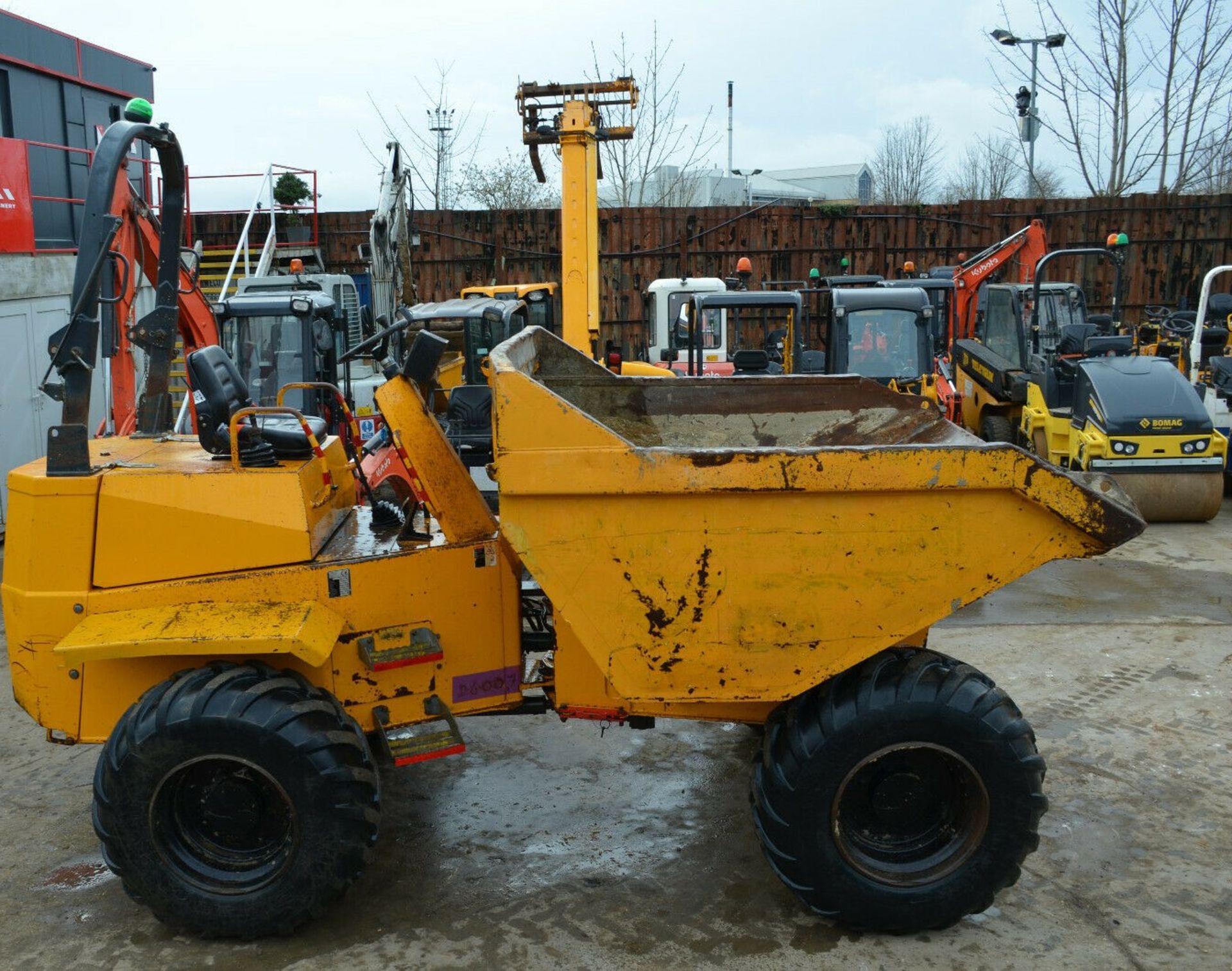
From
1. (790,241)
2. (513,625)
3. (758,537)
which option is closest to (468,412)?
(513,625)

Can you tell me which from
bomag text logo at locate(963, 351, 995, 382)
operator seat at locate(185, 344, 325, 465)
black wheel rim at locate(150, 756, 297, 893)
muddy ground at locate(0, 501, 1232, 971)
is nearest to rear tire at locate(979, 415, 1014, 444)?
bomag text logo at locate(963, 351, 995, 382)

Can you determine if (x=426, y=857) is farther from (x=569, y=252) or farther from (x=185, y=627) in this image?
(x=569, y=252)

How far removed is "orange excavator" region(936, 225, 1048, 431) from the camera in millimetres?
12578

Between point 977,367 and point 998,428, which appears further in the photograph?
point 977,367

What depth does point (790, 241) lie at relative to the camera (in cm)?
2039

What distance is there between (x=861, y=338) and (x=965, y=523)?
7.92 meters

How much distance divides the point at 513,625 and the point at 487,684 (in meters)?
0.25

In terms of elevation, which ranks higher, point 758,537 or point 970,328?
point 970,328

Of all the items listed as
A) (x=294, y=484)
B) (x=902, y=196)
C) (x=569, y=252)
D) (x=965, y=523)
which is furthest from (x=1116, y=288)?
(x=902, y=196)

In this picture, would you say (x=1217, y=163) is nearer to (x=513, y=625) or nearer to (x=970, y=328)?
(x=970, y=328)

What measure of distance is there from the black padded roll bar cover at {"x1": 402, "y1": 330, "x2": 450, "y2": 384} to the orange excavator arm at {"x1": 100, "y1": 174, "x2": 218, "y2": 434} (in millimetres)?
4243

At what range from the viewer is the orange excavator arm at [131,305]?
794 cm

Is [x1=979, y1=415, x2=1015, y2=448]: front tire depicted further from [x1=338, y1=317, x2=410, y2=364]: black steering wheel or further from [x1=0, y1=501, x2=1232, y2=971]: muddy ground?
[x1=338, y1=317, x2=410, y2=364]: black steering wheel

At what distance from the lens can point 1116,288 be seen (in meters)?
12.8
